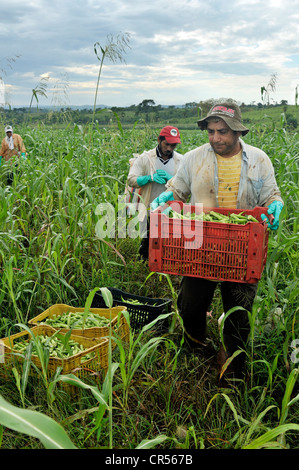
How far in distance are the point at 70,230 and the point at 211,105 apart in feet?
5.11

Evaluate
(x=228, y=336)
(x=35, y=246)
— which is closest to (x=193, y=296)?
(x=228, y=336)

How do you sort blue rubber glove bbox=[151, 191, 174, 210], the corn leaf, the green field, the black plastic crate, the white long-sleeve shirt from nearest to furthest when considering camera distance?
the corn leaf < the green field < the white long-sleeve shirt < blue rubber glove bbox=[151, 191, 174, 210] < the black plastic crate

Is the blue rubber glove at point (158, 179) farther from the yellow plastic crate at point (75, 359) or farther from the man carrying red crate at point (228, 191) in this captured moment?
the yellow plastic crate at point (75, 359)

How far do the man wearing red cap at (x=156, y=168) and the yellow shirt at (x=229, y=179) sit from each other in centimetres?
180

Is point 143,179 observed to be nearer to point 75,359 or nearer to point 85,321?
point 85,321

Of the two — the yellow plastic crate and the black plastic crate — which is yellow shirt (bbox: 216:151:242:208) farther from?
the yellow plastic crate

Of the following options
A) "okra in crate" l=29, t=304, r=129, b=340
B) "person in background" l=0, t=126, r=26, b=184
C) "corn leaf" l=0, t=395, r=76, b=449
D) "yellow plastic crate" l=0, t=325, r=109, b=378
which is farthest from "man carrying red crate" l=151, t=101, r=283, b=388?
"person in background" l=0, t=126, r=26, b=184

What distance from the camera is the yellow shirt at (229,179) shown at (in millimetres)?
2689

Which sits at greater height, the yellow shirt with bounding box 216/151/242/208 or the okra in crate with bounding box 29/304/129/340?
the yellow shirt with bounding box 216/151/242/208

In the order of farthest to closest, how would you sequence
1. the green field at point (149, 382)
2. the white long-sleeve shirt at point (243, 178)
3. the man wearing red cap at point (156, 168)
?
the man wearing red cap at point (156, 168) → the white long-sleeve shirt at point (243, 178) → the green field at point (149, 382)

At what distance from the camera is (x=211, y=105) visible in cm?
274

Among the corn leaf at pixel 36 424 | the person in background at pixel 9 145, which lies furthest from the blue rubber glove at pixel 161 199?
the person in background at pixel 9 145

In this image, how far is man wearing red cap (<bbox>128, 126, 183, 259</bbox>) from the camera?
14.8ft
